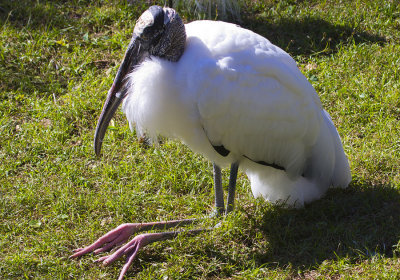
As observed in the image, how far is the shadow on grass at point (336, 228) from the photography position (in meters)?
3.59

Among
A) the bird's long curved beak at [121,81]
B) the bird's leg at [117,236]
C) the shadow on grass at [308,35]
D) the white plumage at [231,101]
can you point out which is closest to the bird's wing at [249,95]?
the white plumage at [231,101]

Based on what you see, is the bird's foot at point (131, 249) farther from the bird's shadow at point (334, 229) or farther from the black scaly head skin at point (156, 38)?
the black scaly head skin at point (156, 38)

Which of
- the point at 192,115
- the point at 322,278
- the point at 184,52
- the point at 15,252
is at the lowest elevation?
the point at 15,252

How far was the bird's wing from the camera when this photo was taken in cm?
330

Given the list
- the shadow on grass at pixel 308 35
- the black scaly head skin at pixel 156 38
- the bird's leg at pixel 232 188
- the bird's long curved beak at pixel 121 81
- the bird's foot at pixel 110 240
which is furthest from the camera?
the shadow on grass at pixel 308 35

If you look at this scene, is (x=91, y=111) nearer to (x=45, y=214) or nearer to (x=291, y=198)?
(x=45, y=214)

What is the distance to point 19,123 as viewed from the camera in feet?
16.8

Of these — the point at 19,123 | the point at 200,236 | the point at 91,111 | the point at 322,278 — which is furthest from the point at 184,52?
the point at 19,123

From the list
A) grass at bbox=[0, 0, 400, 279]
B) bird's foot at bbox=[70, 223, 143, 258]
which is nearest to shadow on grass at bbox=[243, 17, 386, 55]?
grass at bbox=[0, 0, 400, 279]

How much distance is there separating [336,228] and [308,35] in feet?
8.97

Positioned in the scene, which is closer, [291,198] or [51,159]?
[291,198]

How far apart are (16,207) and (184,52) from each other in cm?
176

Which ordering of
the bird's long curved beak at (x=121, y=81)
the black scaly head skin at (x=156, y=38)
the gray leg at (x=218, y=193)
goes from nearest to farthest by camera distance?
the black scaly head skin at (x=156, y=38), the bird's long curved beak at (x=121, y=81), the gray leg at (x=218, y=193)

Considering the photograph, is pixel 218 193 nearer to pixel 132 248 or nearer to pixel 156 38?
pixel 132 248
